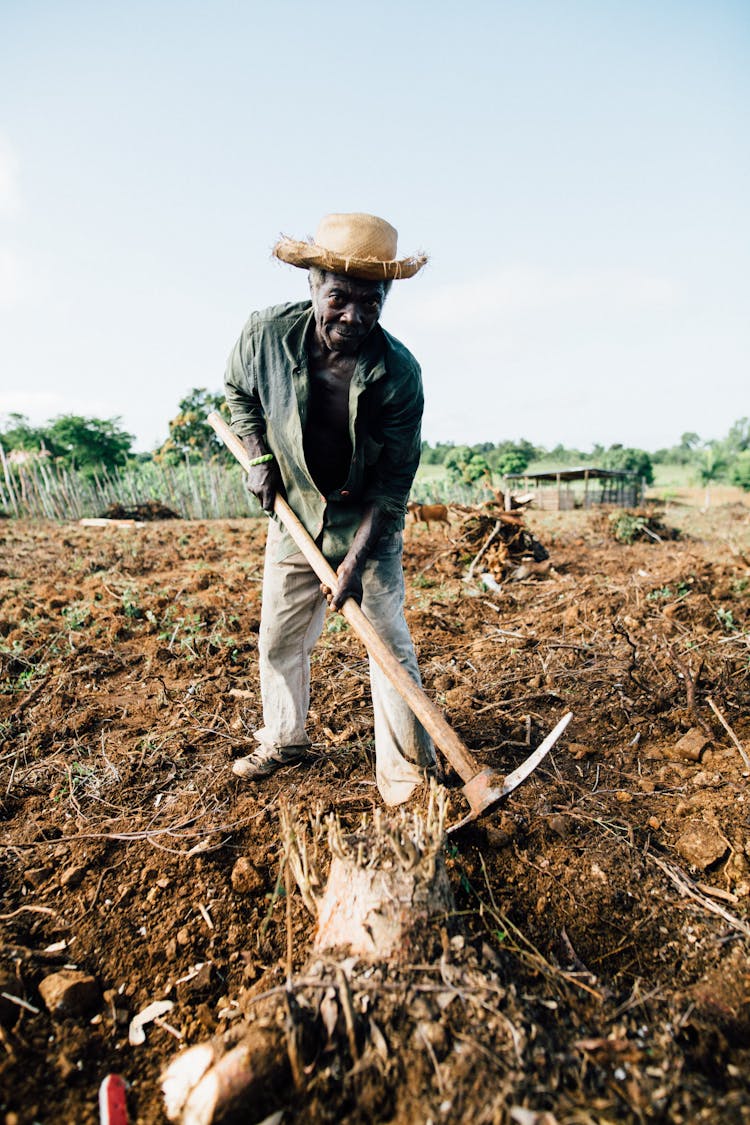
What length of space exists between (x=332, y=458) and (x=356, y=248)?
29.6 inches

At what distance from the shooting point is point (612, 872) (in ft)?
5.98

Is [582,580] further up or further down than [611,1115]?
further down

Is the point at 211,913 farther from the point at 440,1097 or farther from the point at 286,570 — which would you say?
the point at 286,570

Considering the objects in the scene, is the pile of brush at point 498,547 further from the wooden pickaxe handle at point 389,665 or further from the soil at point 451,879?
the wooden pickaxe handle at point 389,665

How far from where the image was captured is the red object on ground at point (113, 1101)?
3.79 feet

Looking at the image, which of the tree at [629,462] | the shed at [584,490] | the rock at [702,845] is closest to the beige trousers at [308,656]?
the rock at [702,845]

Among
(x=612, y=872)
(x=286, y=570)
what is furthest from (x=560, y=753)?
(x=286, y=570)

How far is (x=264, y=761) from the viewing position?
7.98 ft

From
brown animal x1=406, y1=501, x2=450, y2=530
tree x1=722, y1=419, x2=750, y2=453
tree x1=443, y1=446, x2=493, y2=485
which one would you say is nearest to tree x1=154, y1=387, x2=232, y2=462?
tree x1=443, y1=446, x2=493, y2=485

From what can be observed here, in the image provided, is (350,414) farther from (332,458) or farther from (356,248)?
(356,248)

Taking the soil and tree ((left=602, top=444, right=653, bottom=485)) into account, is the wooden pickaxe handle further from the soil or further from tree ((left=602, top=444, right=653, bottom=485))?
tree ((left=602, top=444, right=653, bottom=485))

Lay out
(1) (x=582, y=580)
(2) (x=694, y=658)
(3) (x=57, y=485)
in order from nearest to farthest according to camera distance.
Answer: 1. (2) (x=694, y=658)
2. (1) (x=582, y=580)
3. (3) (x=57, y=485)

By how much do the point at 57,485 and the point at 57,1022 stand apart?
16.1 meters

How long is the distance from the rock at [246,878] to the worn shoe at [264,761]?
52 centimetres
